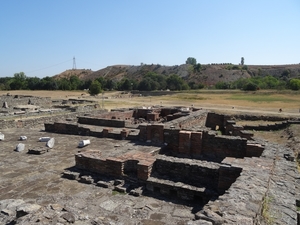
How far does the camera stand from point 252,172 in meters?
5.00

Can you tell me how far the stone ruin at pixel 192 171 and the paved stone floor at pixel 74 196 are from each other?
1.12 ft

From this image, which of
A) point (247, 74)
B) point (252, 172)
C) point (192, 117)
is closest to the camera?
point (252, 172)

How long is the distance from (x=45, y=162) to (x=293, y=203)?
6975 mm

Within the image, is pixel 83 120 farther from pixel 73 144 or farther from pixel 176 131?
pixel 176 131

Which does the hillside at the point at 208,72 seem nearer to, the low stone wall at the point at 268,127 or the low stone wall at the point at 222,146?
the low stone wall at the point at 268,127

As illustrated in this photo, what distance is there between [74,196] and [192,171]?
9.55 ft

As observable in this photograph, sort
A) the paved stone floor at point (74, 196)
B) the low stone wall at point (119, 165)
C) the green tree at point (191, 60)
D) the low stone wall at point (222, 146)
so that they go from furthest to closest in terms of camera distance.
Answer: the green tree at point (191, 60) → the low stone wall at point (222, 146) → the low stone wall at point (119, 165) → the paved stone floor at point (74, 196)

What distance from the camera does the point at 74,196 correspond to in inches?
223

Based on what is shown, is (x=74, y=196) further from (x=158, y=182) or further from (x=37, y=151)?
(x=37, y=151)

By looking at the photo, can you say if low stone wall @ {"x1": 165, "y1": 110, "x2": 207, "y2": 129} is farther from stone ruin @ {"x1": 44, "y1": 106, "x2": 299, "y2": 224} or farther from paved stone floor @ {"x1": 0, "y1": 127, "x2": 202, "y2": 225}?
paved stone floor @ {"x1": 0, "y1": 127, "x2": 202, "y2": 225}

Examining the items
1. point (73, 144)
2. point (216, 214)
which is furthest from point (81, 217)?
point (73, 144)

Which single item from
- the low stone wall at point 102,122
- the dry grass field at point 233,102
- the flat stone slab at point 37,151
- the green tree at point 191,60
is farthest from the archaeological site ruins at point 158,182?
the green tree at point 191,60

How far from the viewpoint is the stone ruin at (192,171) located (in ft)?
12.4

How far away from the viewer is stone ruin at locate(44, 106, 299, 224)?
378cm
